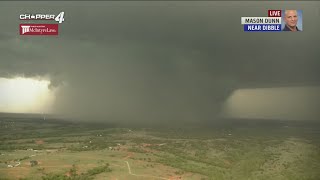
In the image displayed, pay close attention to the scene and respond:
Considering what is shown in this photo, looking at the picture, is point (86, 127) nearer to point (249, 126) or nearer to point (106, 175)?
point (106, 175)

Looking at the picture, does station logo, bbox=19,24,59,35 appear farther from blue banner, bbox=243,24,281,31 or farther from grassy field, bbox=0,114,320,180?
blue banner, bbox=243,24,281,31

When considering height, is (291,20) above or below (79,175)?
above

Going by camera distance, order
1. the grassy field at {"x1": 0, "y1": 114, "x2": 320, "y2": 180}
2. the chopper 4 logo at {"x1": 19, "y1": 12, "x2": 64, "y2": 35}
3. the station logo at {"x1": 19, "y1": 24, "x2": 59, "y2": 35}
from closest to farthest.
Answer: the chopper 4 logo at {"x1": 19, "y1": 12, "x2": 64, "y2": 35} → the station logo at {"x1": 19, "y1": 24, "x2": 59, "y2": 35} → the grassy field at {"x1": 0, "y1": 114, "x2": 320, "y2": 180}

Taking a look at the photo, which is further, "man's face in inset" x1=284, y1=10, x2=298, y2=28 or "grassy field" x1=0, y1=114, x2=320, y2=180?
"grassy field" x1=0, y1=114, x2=320, y2=180

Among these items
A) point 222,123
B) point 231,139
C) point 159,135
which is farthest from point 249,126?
point 159,135
